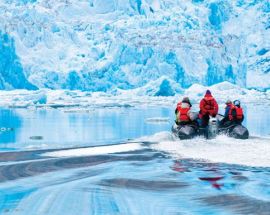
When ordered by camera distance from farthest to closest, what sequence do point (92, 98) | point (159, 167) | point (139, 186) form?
point (92, 98) < point (159, 167) < point (139, 186)

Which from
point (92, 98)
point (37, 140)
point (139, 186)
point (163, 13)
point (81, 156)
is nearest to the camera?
point (139, 186)

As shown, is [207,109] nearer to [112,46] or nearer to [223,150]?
[223,150]

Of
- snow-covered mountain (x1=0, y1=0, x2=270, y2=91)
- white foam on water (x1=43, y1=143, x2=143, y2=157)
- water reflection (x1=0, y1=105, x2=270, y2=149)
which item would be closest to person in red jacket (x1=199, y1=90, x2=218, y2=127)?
white foam on water (x1=43, y1=143, x2=143, y2=157)

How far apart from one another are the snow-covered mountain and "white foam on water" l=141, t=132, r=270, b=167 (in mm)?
33839

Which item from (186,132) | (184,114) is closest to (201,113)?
(184,114)

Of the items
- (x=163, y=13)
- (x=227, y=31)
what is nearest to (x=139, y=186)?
(x=163, y=13)

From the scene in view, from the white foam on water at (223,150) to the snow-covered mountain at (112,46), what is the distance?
1332 inches

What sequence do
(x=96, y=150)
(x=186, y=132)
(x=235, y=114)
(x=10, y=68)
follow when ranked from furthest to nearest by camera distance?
(x=10, y=68) < (x=235, y=114) < (x=186, y=132) < (x=96, y=150)

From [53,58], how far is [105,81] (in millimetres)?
5417

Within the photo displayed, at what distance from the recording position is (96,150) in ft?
36.7

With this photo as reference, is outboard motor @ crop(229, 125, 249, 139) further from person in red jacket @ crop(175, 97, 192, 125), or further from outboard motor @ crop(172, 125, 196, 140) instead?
person in red jacket @ crop(175, 97, 192, 125)

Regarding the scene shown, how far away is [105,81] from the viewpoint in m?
49.2

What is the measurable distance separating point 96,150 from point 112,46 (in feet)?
131

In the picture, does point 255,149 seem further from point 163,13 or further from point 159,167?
point 163,13
